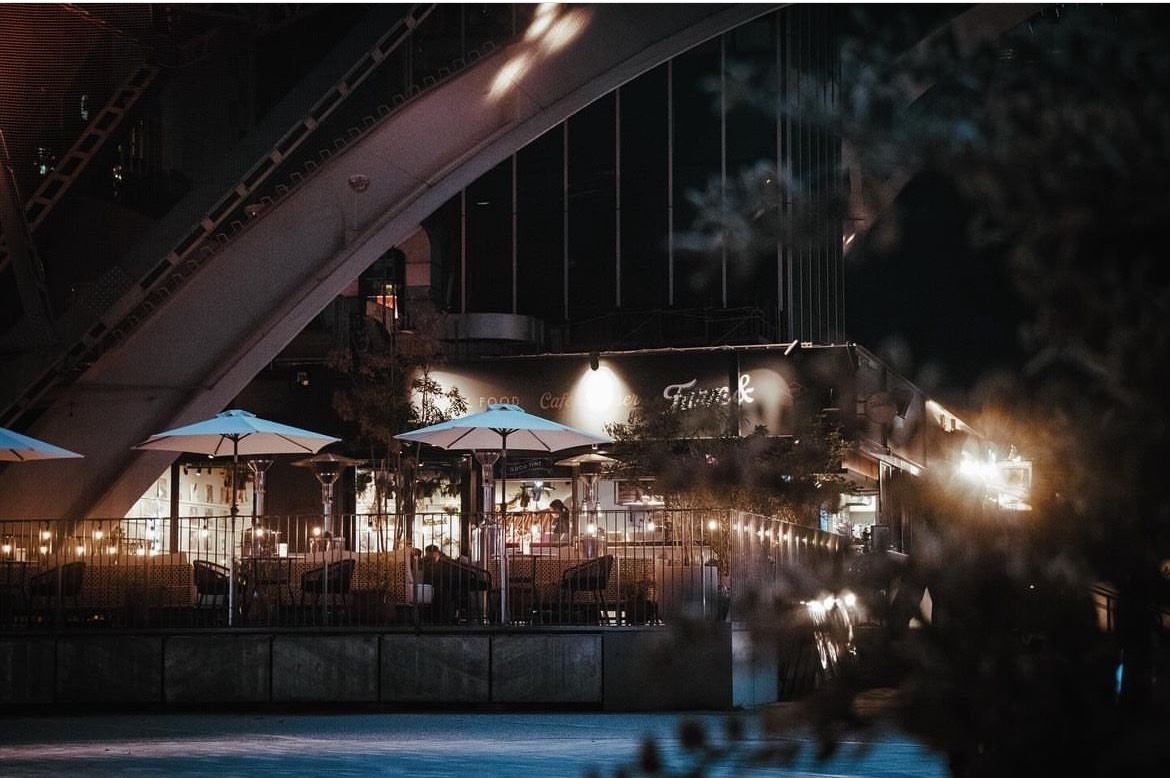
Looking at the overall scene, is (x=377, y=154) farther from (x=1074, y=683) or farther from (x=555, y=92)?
(x=1074, y=683)

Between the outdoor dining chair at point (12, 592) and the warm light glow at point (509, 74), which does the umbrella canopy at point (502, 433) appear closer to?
the outdoor dining chair at point (12, 592)

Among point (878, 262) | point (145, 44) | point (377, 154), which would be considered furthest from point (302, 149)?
point (878, 262)

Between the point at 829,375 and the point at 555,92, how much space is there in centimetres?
2552

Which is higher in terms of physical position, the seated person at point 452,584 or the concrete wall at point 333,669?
the seated person at point 452,584

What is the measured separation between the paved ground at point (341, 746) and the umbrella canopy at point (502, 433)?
441 centimetres

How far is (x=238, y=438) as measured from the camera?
821 inches

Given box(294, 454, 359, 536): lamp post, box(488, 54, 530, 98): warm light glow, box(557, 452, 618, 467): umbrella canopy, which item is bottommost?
box(294, 454, 359, 536): lamp post

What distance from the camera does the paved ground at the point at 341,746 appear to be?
1077cm

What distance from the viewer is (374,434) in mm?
31141

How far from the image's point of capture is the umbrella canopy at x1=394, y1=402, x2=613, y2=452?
19750mm

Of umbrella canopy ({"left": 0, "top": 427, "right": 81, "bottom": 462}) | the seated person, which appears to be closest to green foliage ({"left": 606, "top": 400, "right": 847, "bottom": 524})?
the seated person

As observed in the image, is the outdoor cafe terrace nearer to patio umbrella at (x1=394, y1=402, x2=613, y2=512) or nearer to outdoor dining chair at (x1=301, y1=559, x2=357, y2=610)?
outdoor dining chair at (x1=301, y1=559, x2=357, y2=610)

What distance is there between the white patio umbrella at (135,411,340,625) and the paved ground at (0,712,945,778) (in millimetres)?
4605

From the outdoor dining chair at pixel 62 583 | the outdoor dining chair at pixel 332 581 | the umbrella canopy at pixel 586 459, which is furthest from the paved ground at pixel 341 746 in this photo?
the umbrella canopy at pixel 586 459
